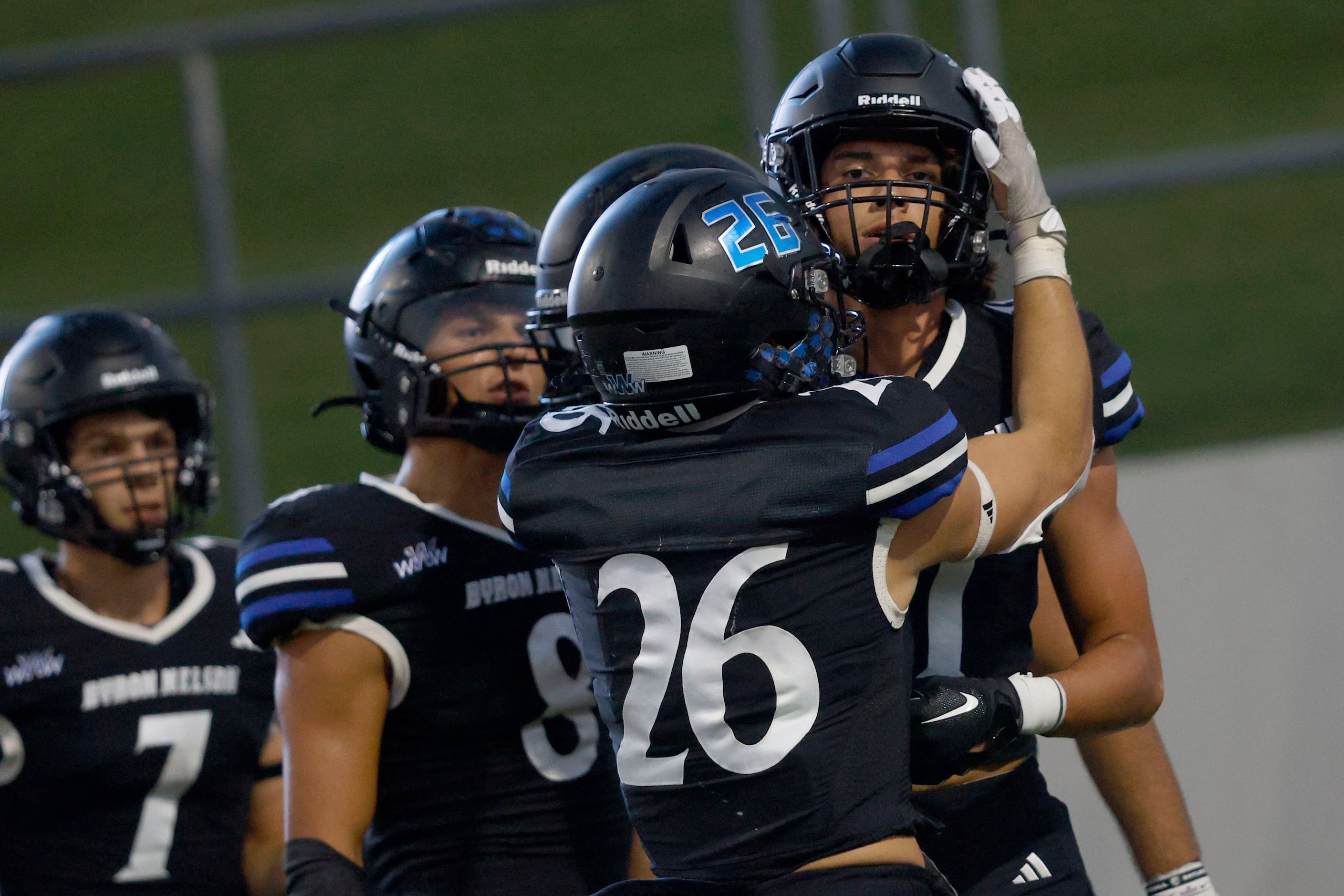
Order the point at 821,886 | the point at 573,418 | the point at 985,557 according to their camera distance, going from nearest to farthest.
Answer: the point at 821,886
the point at 573,418
the point at 985,557

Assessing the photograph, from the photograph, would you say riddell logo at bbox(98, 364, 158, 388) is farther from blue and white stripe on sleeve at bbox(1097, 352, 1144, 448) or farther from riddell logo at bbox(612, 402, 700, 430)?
blue and white stripe on sleeve at bbox(1097, 352, 1144, 448)

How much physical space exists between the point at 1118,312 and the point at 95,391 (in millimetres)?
7862

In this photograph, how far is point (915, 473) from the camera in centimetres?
214

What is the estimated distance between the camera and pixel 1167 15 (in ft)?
41.8

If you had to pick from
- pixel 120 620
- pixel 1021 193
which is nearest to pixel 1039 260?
pixel 1021 193

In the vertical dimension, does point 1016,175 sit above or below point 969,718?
above

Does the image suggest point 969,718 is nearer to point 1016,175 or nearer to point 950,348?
point 950,348

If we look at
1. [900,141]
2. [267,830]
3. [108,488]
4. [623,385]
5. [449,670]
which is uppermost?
[900,141]

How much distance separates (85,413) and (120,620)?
472mm

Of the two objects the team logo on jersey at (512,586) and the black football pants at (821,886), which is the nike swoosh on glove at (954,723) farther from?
the team logo on jersey at (512,586)

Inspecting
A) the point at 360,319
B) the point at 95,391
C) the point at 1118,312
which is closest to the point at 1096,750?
the point at 360,319

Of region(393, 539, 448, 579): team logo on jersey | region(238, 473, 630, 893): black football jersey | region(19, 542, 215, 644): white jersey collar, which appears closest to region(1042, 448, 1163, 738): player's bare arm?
region(238, 473, 630, 893): black football jersey

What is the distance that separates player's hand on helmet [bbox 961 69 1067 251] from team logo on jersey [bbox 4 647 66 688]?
222 centimetres

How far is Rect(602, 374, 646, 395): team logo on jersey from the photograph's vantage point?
2.28m
